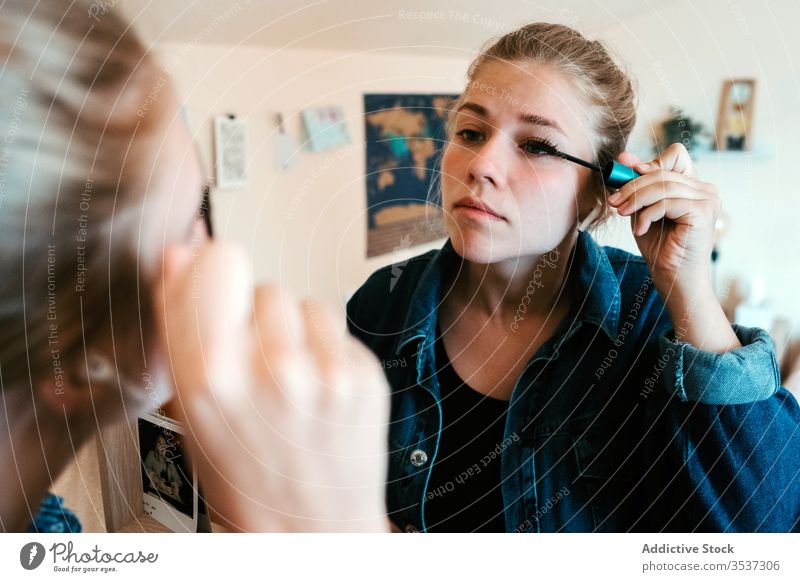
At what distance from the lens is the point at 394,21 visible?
18.8 inches

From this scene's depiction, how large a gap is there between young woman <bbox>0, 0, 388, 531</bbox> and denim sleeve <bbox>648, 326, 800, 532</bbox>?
24 centimetres

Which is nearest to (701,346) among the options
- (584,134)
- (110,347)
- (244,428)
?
(584,134)

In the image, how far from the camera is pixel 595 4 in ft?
1.58

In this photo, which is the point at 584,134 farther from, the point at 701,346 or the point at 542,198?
the point at 701,346

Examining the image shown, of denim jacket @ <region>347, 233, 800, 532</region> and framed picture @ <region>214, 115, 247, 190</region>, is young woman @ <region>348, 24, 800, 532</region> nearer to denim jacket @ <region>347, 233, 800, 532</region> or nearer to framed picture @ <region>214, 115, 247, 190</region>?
denim jacket @ <region>347, 233, 800, 532</region>

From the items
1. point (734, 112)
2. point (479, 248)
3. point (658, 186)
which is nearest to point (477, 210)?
point (479, 248)

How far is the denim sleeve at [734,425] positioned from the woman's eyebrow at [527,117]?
0.18 m

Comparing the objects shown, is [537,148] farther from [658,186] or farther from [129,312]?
[129,312]

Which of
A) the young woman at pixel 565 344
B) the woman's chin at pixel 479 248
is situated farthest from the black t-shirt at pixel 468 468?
the woman's chin at pixel 479 248

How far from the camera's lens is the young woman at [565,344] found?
0.46 metres

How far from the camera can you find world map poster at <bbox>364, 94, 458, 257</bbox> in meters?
0.49

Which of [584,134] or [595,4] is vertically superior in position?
[595,4]
